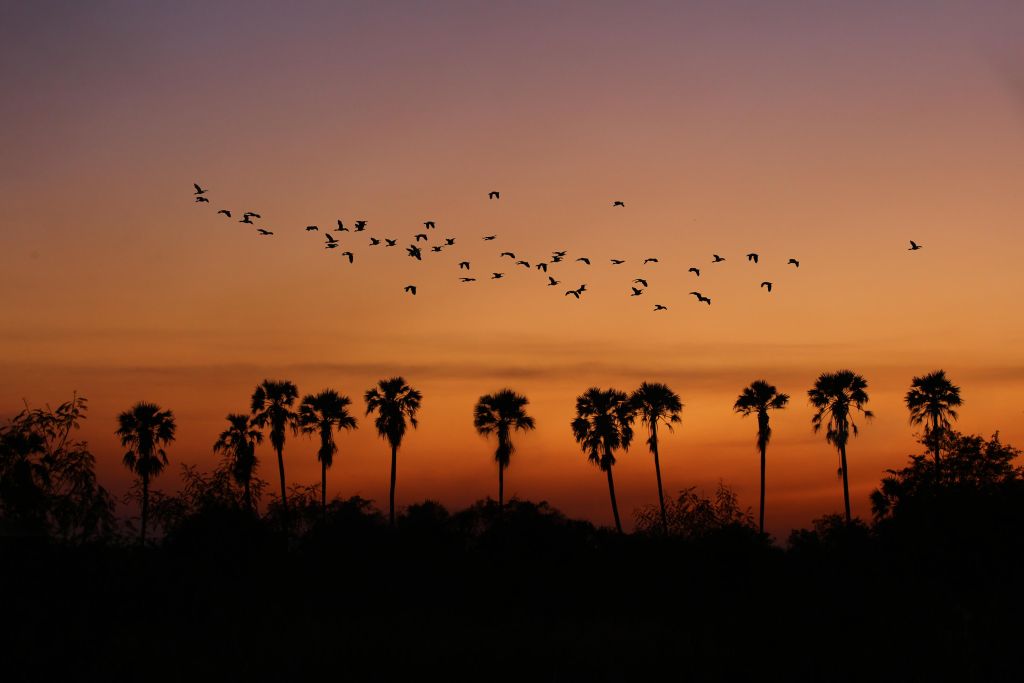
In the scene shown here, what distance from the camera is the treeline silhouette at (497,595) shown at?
36125mm

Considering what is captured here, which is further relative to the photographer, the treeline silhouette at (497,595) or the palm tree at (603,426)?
the palm tree at (603,426)

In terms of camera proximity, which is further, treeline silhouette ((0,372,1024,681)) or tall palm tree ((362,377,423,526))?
tall palm tree ((362,377,423,526))

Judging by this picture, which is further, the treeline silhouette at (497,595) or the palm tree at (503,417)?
the palm tree at (503,417)

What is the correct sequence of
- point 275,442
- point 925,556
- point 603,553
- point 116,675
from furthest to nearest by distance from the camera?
point 275,442
point 603,553
point 925,556
point 116,675

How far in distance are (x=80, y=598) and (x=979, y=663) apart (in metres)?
33.9

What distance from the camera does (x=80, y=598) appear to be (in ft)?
139

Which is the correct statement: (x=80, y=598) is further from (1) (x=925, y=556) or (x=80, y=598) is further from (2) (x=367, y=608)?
(1) (x=925, y=556)

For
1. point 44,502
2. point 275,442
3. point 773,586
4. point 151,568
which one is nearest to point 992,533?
point 773,586

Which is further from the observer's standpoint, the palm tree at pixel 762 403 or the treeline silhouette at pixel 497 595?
the palm tree at pixel 762 403

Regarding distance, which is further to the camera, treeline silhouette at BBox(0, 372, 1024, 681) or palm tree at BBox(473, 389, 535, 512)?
palm tree at BBox(473, 389, 535, 512)

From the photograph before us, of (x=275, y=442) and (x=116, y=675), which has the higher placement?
(x=275, y=442)

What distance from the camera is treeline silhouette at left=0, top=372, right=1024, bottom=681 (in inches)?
1422

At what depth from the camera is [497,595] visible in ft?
178

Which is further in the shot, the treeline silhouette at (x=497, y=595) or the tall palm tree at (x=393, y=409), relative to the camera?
the tall palm tree at (x=393, y=409)
